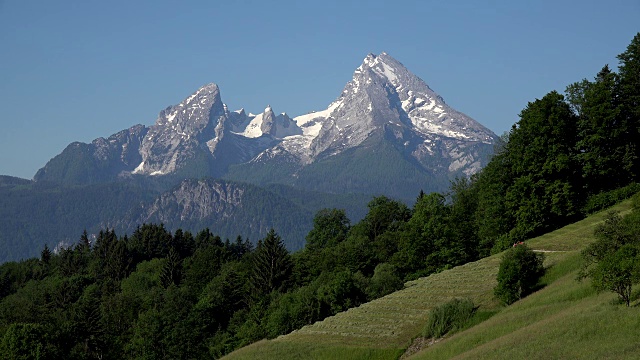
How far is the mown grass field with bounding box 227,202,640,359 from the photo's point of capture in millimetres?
48969

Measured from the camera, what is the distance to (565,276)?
227ft

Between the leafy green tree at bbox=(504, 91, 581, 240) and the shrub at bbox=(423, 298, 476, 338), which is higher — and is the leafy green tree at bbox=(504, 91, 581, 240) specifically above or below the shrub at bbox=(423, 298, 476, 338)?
above

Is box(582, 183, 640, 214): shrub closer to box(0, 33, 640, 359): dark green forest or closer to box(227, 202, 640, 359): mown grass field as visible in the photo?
box(0, 33, 640, 359): dark green forest

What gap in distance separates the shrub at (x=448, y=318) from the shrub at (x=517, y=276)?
10.2 feet

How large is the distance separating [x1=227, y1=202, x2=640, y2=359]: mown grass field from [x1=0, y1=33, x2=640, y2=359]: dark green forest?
303 inches

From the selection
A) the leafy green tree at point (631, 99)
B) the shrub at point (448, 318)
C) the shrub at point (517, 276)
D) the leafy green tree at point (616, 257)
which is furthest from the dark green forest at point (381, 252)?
the leafy green tree at point (616, 257)

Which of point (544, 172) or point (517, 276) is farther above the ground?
point (544, 172)

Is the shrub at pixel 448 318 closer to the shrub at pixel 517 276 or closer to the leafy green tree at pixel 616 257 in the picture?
the shrub at pixel 517 276

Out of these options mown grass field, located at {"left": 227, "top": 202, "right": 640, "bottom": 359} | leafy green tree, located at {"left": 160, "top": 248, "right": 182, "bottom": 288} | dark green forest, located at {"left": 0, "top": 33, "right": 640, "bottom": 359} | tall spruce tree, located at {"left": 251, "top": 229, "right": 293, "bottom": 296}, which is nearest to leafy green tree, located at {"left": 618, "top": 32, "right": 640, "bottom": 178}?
dark green forest, located at {"left": 0, "top": 33, "right": 640, "bottom": 359}

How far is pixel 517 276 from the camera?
2761 inches

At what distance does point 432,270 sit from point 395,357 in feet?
149

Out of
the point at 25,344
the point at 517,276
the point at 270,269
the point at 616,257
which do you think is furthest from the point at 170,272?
the point at 616,257

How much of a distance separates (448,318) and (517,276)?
6.92 m

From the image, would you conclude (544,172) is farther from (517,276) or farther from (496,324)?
(496,324)
